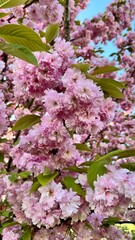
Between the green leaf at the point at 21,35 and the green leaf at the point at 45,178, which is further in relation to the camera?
the green leaf at the point at 45,178

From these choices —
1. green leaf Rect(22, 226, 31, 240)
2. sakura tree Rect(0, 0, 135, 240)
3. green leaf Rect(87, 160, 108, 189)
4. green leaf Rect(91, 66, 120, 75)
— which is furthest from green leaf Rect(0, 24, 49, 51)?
green leaf Rect(22, 226, 31, 240)

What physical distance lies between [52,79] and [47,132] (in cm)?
24

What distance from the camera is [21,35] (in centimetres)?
135

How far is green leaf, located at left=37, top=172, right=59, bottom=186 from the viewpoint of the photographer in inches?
59.7

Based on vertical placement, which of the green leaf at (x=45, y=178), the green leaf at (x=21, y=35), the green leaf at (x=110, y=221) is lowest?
the green leaf at (x=110, y=221)

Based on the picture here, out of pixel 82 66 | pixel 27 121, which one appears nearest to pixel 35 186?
pixel 27 121

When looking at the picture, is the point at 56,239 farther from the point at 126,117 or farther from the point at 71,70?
the point at 126,117

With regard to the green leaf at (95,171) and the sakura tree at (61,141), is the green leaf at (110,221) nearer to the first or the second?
the sakura tree at (61,141)

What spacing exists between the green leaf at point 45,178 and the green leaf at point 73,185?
5 cm

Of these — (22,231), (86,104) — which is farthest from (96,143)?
(86,104)

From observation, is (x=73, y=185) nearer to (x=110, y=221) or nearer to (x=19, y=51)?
(x=110, y=221)

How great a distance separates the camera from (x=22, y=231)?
191 centimetres

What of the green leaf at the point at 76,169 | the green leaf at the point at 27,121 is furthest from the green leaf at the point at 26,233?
the green leaf at the point at 27,121

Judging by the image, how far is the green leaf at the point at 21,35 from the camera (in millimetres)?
1335
